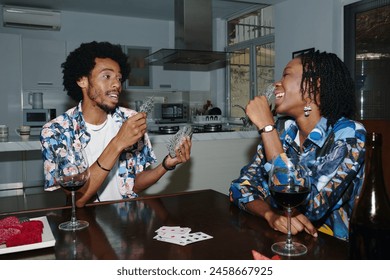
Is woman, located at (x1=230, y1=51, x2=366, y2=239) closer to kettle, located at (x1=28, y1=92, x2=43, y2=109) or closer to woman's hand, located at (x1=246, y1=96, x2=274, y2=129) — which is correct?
woman's hand, located at (x1=246, y1=96, x2=274, y2=129)

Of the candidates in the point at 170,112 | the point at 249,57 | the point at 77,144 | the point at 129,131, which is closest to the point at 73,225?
the point at 129,131

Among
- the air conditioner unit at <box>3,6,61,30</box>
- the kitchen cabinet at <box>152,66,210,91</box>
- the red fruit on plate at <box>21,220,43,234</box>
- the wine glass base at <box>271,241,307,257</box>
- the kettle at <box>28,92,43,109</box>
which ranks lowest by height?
the wine glass base at <box>271,241,307,257</box>

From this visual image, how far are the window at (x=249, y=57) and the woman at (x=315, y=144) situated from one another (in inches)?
168

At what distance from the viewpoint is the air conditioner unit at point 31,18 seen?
17.0 ft

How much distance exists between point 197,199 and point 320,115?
596 millimetres

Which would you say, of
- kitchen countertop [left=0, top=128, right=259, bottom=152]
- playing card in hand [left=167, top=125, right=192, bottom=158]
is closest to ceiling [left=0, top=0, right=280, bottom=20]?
kitchen countertop [left=0, top=128, right=259, bottom=152]

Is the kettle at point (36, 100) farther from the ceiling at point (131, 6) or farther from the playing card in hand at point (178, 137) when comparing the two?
the playing card in hand at point (178, 137)

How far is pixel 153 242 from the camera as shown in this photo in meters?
1.03

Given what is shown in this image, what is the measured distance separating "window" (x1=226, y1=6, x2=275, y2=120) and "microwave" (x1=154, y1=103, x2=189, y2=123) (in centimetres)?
90

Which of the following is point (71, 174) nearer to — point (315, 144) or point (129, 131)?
point (129, 131)

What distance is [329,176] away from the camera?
1.24m

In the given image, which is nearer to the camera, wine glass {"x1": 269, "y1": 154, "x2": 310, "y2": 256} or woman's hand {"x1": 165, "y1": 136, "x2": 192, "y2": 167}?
wine glass {"x1": 269, "y1": 154, "x2": 310, "y2": 256}

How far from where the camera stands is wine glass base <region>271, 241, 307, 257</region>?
0.95 metres

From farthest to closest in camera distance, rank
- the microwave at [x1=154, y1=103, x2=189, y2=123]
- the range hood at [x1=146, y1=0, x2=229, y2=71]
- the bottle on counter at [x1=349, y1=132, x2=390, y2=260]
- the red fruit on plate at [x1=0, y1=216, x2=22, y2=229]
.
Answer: the microwave at [x1=154, y1=103, x2=189, y2=123]
the range hood at [x1=146, y1=0, x2=229, y2=71]
the red fruit on plate at [x1=0, y1=216, x2=22, y2=229]
the bottle on counter at [x1=349, y1=132, x2=390, y2=260]
